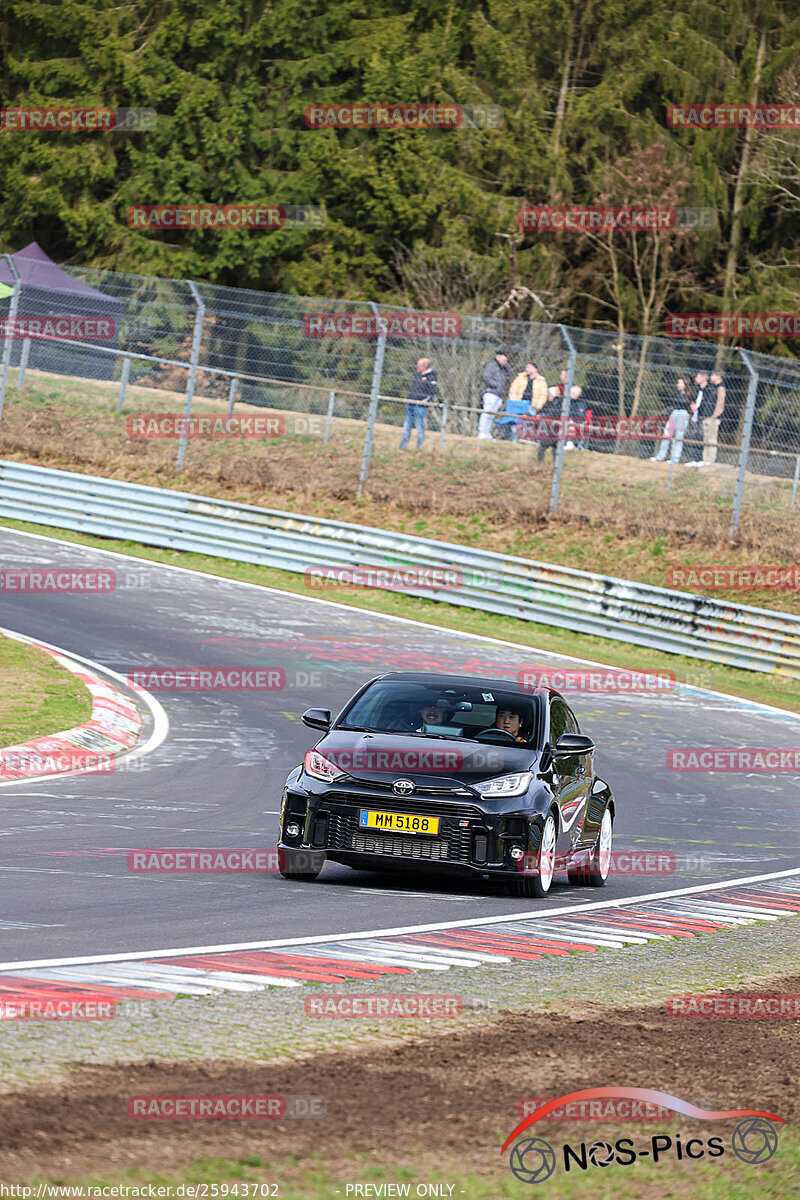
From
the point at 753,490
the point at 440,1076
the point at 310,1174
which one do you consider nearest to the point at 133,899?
the point at 440,1076

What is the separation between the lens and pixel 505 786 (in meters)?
10.6

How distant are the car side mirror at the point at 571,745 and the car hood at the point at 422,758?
0.19 meters

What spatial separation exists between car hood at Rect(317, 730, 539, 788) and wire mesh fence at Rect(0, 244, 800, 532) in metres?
17.2

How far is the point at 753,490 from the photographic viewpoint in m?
28.3

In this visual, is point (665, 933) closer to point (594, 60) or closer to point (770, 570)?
point (770, 570)

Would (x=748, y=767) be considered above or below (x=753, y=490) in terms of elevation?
below

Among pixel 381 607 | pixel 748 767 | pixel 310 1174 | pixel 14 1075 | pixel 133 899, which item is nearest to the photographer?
pixel 310 1174

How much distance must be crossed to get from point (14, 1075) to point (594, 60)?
51.1 meters

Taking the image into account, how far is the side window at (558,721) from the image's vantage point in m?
11.8
